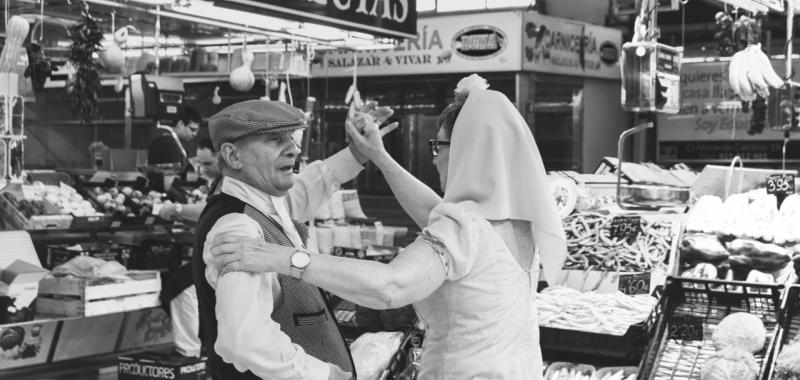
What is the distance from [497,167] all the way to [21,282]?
4.16 metres

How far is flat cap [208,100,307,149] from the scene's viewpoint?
2.74 metres

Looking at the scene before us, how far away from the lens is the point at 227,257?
7.76ft

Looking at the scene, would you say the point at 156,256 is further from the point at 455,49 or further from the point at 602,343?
the point at 455,49

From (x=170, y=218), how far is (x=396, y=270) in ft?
18.5

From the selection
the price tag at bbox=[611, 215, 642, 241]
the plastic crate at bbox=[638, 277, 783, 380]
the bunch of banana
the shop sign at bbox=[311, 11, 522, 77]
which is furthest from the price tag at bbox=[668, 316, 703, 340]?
the shop sign at bbox=[311, 11, 522, 77]

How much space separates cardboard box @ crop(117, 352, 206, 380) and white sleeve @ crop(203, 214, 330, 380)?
4.34 m

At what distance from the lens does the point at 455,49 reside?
12172 mm

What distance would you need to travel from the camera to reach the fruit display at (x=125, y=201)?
781 cm

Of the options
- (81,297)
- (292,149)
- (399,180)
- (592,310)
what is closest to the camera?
(292,149)

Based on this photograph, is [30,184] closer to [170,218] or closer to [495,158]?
[170,218]

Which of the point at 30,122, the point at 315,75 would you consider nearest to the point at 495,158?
the point at 315,75

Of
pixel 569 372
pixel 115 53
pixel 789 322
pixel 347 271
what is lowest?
pixel 569 372

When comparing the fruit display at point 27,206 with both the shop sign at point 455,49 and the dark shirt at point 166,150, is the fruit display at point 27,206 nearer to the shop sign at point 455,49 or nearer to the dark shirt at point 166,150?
the dark shirt at point 166,150

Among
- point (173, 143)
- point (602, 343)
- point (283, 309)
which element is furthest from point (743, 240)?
point (173, 143)
